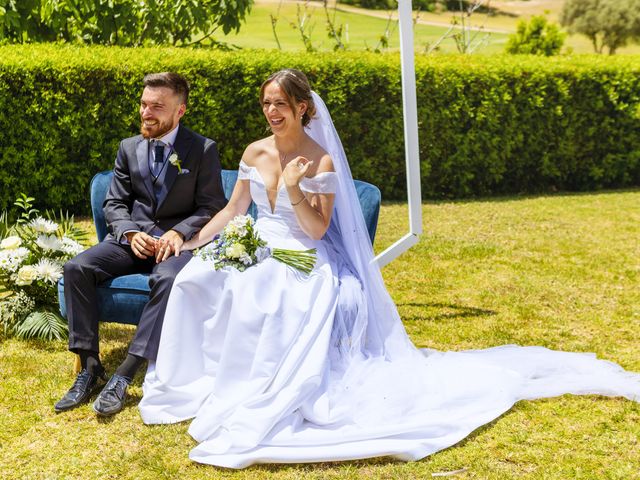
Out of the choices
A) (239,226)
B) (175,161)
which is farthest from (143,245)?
(239,226)

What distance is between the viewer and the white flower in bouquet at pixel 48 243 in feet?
18.0

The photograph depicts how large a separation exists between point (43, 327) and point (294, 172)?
2176mm

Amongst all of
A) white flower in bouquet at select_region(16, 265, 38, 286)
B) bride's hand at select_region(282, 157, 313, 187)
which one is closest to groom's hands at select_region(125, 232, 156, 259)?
white flower in bouquet at select_region(16, 265, 38, 286)

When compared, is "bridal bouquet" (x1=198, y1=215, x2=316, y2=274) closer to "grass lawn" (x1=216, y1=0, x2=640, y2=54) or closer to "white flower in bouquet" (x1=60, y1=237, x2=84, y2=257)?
"white flower in bouquet" (x1=60, y1=237, x2=84, y2=257)

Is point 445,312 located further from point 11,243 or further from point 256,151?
point 11,243

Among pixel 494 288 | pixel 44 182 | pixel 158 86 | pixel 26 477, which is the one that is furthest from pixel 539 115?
pixel 26 477

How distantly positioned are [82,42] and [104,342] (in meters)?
6.13

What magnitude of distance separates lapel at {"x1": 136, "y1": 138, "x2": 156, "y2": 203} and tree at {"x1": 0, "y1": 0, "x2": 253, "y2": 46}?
5346 millimetres

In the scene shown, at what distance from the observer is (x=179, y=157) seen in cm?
528

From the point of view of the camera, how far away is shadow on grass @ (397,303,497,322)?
6.25 meters

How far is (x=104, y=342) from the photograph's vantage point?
564 centimetres

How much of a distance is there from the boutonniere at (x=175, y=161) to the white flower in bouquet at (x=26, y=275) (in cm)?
118

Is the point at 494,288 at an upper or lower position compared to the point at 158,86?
lower

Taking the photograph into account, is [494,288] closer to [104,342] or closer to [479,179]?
[104,342]
